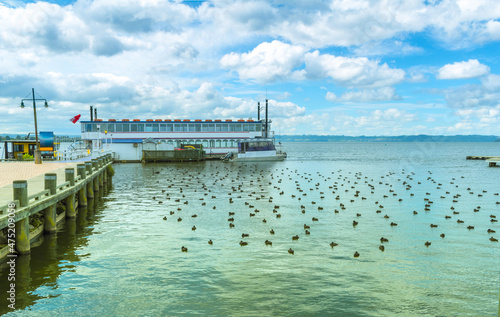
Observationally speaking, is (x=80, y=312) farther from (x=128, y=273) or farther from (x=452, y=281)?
(x=452, y=281)

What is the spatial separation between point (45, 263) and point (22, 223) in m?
1.64

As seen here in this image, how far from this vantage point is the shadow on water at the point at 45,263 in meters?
12.2

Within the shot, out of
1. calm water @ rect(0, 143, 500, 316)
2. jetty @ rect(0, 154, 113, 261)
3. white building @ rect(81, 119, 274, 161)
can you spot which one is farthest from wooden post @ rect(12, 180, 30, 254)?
white building @ rect(81, 119, 274, 161)

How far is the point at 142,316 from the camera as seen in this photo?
11.1 metres

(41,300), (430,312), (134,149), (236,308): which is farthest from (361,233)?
(134,149)

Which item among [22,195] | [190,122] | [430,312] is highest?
[190,122]

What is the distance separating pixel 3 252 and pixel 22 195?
81.8 inches

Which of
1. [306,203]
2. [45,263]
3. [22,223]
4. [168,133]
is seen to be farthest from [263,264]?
[168,133]

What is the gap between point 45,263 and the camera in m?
15.1

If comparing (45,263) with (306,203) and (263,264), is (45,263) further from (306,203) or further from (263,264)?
(306,203)

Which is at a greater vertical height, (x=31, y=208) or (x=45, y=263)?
(x=31, y=208)

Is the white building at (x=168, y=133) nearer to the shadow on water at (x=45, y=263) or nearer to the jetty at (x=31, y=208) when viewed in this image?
the jetty at (x=31, y=208)

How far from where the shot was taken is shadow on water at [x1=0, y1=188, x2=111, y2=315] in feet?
40.0

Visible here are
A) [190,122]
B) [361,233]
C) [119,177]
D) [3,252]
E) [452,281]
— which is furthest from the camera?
[190,122]
